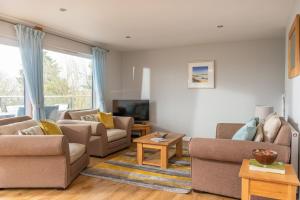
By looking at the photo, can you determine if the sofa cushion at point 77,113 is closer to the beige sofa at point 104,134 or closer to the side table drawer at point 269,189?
the beige sofa at point 104,134

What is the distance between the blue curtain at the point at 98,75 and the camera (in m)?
5.55

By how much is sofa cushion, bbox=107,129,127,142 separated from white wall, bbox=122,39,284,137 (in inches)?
61.8

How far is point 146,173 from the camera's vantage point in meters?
3.48

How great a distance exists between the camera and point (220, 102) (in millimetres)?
5523

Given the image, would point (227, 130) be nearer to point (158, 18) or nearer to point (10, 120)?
Result: point (158, 18)

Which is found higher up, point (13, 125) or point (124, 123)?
point (13, 125)

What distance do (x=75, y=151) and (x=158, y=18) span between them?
2298mm

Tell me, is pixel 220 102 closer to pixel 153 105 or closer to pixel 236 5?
pixel 153 105

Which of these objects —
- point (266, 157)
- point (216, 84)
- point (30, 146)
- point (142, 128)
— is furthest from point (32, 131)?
point (216, 84)

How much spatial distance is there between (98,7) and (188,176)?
264cm

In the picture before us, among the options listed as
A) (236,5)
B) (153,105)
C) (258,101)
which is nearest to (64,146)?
(236,5)

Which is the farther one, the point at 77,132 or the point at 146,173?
the point at 77,132

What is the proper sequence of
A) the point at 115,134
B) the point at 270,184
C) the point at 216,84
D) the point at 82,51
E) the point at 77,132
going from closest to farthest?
the point at 270,184 < the point at 77,132 < the point at 115,134 < the point at 82,51 < the point at 216,84

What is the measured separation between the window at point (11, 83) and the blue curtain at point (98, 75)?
178cm
